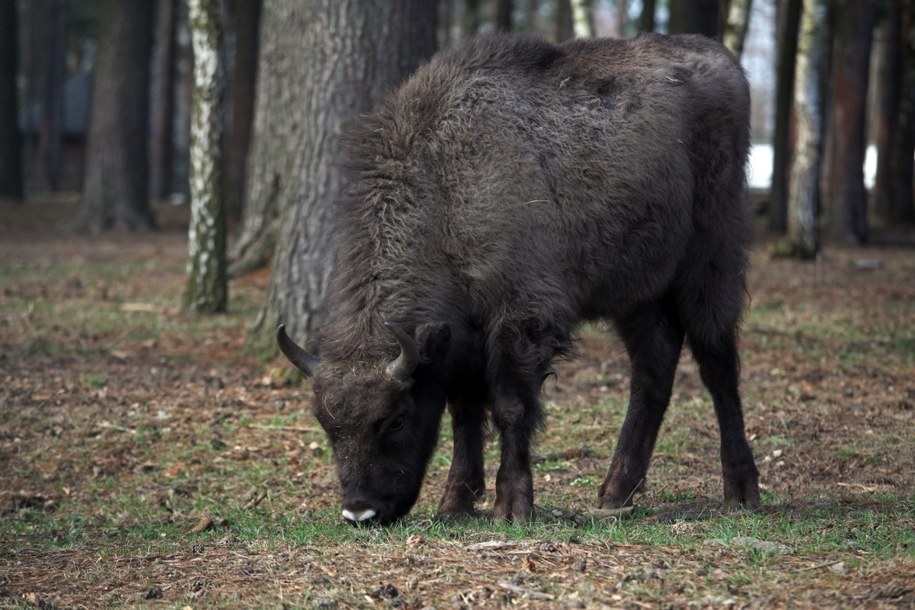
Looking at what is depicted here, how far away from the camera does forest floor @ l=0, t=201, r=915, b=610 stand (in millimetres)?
4645

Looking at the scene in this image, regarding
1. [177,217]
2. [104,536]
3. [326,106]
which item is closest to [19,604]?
[104,536]

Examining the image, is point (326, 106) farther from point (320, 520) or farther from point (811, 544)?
point (811, 544)

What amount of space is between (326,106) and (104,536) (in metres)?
4.25

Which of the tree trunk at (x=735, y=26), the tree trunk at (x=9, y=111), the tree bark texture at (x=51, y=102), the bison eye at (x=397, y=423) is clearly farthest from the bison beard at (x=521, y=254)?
the tree bark texture at (x=51, y=102)

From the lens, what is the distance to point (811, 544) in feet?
17.0

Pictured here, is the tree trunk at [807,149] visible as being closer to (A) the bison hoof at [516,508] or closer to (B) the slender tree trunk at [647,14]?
(B) the slender tree trunk at [647,14]

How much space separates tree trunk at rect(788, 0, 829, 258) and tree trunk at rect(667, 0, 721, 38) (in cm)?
136

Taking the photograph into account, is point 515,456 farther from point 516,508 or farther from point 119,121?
point 119,121

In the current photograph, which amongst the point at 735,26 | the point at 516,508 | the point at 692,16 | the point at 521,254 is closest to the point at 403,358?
the point at 521,254

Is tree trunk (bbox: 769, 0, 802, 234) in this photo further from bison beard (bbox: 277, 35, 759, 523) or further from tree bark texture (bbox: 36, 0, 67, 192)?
tree bark texture (bbox: 36, 0, 67, 192)

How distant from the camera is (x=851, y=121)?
19562 mm

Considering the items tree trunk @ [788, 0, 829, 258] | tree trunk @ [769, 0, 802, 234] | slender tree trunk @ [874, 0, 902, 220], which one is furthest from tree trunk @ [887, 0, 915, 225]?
tree trunk @ [788, 0, 829, 258]

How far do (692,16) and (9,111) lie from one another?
67.4 feet

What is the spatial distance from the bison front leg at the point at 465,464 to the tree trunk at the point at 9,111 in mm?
26460
